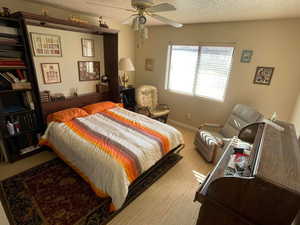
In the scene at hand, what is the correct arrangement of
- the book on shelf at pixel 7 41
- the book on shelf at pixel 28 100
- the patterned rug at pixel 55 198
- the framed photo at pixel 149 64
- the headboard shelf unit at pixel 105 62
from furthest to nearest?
the framed photo at pixel 149 64 → the headboard shelf unit at pixel 105 62 → the book on shelf at pixel 28 100 → the book on shelf at pixel 7 41 → the patterned rug at pixel 55 198

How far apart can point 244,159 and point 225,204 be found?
0.47 m

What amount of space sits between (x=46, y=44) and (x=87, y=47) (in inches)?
31.6

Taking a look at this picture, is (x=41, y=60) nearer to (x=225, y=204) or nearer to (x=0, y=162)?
(x=0, y=162)

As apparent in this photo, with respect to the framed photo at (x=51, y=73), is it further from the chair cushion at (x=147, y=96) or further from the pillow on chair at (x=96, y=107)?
the chair cushion at (x=147, y=96)

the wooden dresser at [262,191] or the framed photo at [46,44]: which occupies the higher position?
the framed photo at [46,44]

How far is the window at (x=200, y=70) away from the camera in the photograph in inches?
131

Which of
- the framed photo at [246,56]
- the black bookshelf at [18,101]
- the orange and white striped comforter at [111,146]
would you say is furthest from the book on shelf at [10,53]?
the framed photo at [246,56]

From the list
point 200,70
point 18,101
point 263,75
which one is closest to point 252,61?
point 263,75

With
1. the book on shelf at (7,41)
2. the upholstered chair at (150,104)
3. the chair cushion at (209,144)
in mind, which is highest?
the book on shelf at (7,41)

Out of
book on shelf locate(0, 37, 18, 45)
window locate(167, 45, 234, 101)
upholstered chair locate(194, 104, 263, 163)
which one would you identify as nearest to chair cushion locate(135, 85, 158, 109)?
window locate(167, 45, 234, 101)

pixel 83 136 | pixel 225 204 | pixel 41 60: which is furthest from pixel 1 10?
pixel 225 204

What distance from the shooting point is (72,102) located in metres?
3.26

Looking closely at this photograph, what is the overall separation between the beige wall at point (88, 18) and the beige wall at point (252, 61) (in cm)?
70

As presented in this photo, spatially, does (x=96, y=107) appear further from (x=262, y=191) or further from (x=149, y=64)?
(x=262, y=191)
